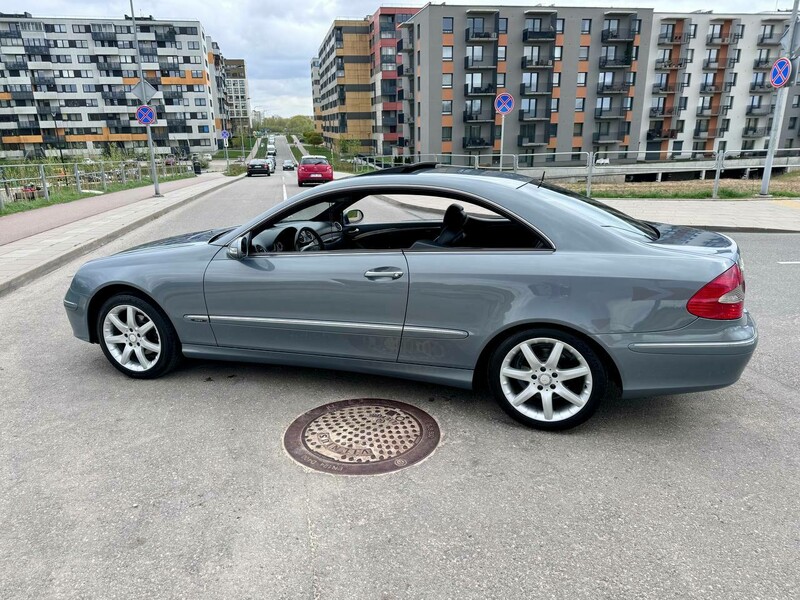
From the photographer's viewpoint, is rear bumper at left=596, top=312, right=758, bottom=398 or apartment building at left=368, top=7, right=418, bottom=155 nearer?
rear bumper at left=596, top=312, right=758, bottom=398

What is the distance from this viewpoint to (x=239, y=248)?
388cm

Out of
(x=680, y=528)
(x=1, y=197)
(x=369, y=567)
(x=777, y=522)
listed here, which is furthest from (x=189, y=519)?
(x=1, y=197)

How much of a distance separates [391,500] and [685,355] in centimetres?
180

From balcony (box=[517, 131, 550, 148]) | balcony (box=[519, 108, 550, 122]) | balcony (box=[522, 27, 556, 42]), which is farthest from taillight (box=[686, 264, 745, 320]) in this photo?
balcony (box=[522, 27, 556, 42])

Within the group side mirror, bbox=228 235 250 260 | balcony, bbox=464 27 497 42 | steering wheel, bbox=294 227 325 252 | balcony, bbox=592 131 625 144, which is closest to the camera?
side mirror, bbox=228 235 250 260

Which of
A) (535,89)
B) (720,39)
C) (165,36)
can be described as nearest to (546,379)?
(535,89)

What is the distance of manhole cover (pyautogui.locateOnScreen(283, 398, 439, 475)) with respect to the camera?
3121 millimetres

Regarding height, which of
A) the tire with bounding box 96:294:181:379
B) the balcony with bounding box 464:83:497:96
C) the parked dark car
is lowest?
the parked dark car

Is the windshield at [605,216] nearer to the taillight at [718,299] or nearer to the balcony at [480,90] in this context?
the taillight at [718,299]

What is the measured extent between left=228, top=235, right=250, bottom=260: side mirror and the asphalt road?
0.97 meters

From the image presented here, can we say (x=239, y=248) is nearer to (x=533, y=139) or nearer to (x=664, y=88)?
(x=533, y=139)

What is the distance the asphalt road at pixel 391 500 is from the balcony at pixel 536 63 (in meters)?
60.6

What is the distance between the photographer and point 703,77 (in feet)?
218

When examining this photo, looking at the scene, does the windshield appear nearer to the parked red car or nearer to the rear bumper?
the rear bumper
